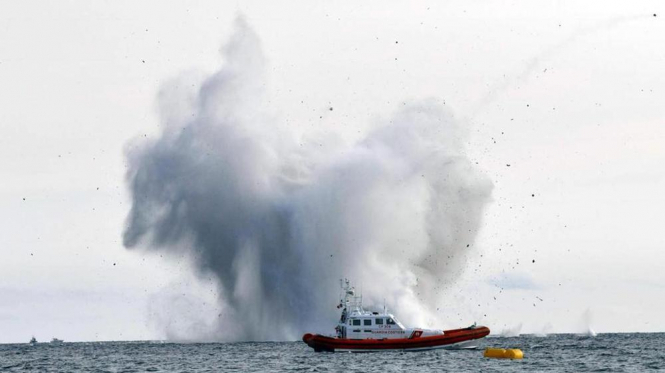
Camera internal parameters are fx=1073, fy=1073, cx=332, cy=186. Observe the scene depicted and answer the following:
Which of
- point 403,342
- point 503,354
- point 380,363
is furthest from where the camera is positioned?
point 403,342

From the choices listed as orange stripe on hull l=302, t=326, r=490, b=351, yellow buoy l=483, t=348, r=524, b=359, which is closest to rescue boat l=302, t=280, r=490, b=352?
orange stripe on hull l=302, t=326, r=490, b=351

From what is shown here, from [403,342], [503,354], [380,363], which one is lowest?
[380,363]

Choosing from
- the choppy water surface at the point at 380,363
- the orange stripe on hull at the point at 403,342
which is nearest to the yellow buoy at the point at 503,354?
the choppy water surface at the point at 380,363

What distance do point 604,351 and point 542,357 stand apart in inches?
715

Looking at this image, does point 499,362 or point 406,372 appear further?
point 499,362

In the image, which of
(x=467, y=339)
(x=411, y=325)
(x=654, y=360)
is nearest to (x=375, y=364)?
(x=467, y=339)

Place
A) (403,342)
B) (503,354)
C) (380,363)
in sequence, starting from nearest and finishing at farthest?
(380,363) < (503,354) < (403,342)

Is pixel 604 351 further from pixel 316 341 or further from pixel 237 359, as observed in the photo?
pixel 237 359

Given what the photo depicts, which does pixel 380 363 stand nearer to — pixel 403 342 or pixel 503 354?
pixel 403 342

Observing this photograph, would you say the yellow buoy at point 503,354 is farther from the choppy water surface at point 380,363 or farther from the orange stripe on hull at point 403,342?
the orange stripe on hull at point 403,342

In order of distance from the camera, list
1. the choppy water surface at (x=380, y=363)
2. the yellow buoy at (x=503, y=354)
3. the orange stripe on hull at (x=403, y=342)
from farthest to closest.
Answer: the orange stripe on hull at (x=403, y=342), the yellow buoy at (x=503, y=354), the choppy water surface at (x=380, y=363)

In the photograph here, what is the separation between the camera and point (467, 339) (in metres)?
109

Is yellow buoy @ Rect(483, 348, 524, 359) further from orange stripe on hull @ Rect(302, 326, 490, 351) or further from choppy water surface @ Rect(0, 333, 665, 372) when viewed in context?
orange stripe on hull @ Rect(302, 326, 490, 351)

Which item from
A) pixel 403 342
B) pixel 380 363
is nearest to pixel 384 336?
pixel 403 342
